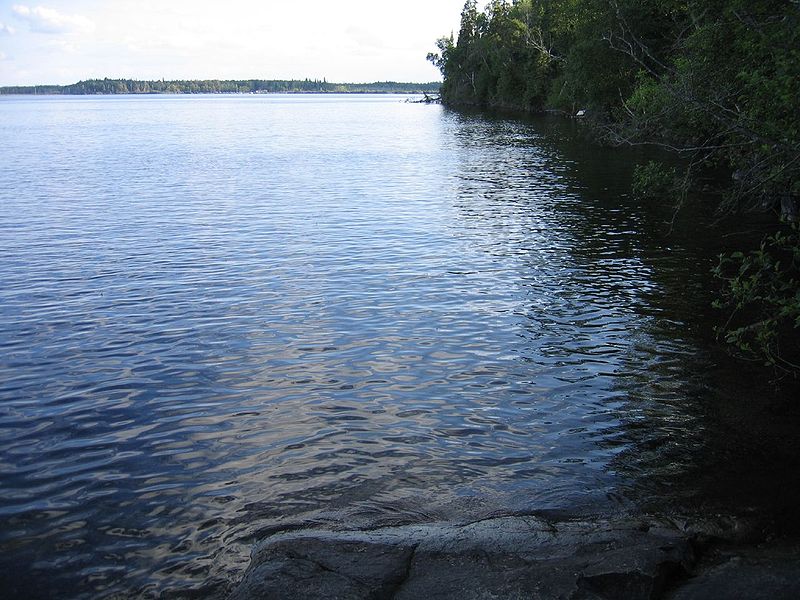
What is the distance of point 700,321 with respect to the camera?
16.7 metres

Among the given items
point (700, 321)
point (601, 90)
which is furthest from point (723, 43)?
point (601, 90)

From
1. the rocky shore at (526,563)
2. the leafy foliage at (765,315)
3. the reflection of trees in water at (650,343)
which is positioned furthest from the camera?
the leafy foliage at (765,315)

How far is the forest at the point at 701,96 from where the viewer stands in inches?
502

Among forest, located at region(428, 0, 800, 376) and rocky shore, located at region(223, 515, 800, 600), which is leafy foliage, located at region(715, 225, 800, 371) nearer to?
forest, located at region(428, 0, 800, 376)

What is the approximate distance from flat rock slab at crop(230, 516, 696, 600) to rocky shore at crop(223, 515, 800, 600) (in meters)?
0.01

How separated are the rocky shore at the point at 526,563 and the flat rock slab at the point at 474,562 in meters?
0.01

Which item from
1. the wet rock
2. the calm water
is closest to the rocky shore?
the wet rock

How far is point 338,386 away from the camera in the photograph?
13.4 metres

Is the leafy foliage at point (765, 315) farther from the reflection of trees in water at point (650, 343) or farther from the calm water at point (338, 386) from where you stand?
the calm water at point (338, 386)

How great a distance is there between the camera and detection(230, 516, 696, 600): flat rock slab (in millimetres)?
6957

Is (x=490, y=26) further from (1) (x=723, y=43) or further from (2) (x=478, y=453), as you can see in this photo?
(2) (x=478, y=453)

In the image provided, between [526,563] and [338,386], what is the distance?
651 cm

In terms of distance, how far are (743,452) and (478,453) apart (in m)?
3.94

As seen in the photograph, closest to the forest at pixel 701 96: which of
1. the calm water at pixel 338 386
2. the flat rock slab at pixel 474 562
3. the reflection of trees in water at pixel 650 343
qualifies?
the reflection of trees in water at pixel 650 343
